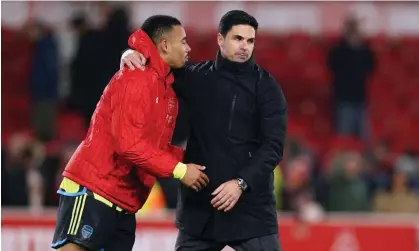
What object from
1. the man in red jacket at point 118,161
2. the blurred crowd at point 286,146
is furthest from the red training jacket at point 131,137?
the blurred crowd at point 286,146

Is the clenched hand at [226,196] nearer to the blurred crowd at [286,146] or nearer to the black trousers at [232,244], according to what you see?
the black trousers at [232,244]

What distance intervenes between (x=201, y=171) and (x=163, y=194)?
5169mm

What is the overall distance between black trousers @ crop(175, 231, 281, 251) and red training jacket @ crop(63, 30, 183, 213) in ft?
1.15

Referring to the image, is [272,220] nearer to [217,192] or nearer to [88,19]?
[217,192]

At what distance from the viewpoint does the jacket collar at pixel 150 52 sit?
5973 millimetres

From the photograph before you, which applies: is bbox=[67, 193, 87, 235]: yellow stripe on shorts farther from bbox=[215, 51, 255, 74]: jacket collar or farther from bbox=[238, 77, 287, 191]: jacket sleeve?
bbox=[215, 51, 255, 74]: jacket collar

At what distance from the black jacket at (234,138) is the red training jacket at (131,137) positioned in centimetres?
18

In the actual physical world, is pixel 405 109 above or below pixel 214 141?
below

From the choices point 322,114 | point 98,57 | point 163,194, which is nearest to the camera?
point 163,194

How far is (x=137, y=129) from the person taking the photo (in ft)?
18.9

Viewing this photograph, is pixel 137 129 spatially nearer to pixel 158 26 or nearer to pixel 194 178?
pixel 194 178

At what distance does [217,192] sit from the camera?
589cm

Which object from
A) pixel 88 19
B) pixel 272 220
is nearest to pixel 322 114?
pixel 88 19

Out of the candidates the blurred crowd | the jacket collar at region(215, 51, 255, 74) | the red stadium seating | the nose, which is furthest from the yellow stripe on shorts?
the red stadium seating
